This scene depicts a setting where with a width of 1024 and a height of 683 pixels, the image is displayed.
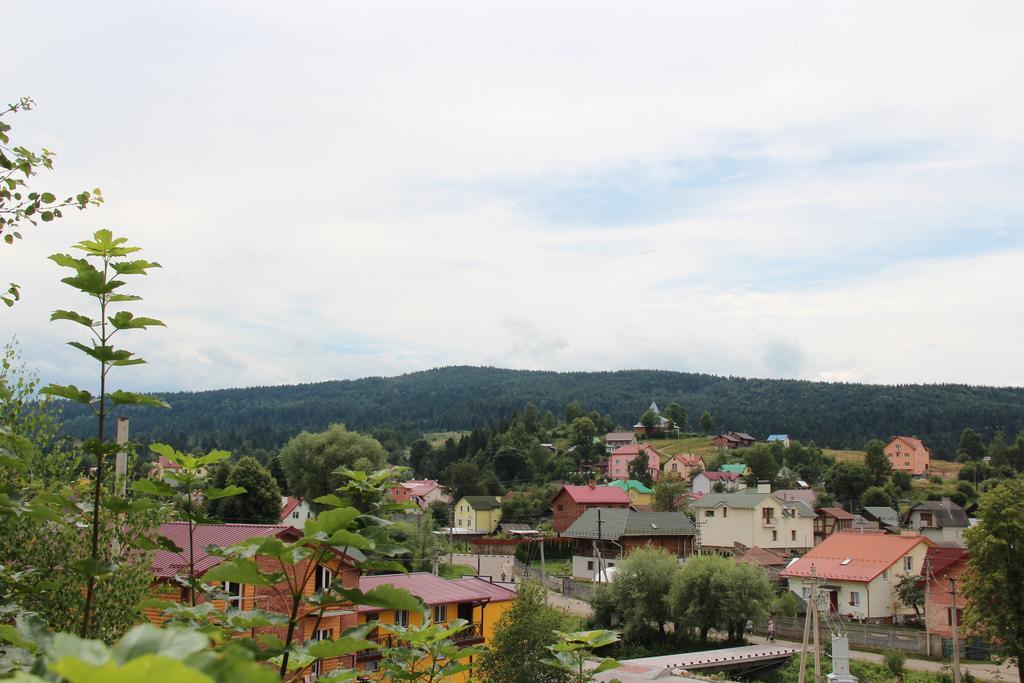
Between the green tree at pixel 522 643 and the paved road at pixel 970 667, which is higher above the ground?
the green tree at pixel 522 643

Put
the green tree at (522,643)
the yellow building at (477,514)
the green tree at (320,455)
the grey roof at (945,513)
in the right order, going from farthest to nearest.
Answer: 1. the yellow building at (477,514)
2. the grey roof at (945,513)
3. the green tree at (320,455)
4. the green tree at (522,643)

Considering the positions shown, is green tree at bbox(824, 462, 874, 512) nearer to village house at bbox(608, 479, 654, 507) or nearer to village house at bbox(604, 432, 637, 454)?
village house at bbox(608, 479, 654, 507)

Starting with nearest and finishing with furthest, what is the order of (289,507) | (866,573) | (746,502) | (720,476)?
1. (866,573)
2. (746,502)
3. (289,507)
4. (720,476)

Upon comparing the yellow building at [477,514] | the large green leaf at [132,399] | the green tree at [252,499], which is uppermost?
the large green leaf at [132,399]

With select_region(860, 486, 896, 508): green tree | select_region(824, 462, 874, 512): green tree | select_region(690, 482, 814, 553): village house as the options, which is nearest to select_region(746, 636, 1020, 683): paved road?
select_region(690, 482, 814, 553): village house

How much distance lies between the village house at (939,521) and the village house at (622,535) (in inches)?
623

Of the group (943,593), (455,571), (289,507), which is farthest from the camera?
(289,507)

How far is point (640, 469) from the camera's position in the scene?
93188 millimetres

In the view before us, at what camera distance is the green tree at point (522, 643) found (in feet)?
73.9

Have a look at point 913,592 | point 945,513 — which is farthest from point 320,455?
point 945,513

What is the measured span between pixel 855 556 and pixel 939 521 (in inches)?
724

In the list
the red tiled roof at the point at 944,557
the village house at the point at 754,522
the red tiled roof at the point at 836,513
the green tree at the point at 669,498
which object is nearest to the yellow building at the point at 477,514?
the green tree at the point at 669,498

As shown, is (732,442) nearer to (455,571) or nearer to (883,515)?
(883,515)

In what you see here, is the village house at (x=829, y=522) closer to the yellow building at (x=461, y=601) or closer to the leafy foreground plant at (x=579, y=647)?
the yellow building at (x=461, y=601)
